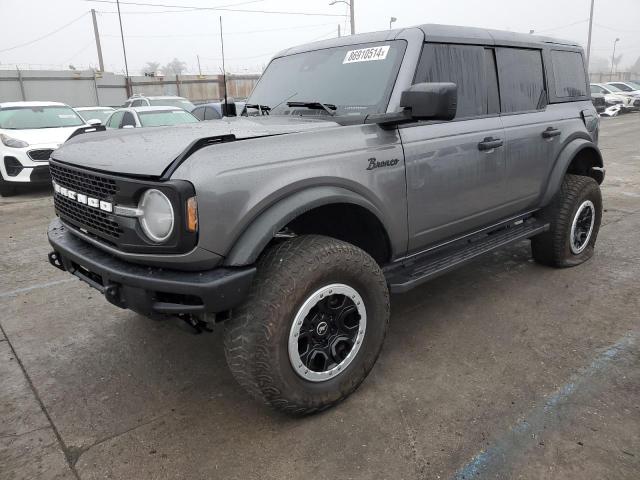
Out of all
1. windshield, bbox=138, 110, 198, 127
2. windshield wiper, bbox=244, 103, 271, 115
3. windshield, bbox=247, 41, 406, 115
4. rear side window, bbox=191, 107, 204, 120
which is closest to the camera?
windshield, bbox=247, 41, 406, 115

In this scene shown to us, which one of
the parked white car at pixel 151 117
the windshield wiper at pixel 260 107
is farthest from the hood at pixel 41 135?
the windshield wiper at pixel 260 107

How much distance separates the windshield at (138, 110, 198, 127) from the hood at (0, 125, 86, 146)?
61.1 inches

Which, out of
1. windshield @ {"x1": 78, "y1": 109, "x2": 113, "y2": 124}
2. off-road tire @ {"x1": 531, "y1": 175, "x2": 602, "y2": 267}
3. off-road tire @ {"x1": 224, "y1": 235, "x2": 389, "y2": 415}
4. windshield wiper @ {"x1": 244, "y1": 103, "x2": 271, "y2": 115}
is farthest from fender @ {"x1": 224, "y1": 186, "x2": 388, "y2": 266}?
windshield @ {"x1": 78, "y1": 109, "x2": 113, "y2": 124}

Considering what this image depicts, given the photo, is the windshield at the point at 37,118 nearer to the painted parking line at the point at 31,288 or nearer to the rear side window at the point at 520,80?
the painted parking line at the point at 31,288

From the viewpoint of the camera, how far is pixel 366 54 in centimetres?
327

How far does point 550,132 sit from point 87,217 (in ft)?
11.5

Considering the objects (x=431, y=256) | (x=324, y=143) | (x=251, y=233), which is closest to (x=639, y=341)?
(x=431, y=256)

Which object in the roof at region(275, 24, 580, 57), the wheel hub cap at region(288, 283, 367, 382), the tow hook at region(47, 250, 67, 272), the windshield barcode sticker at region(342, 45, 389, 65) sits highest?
the roof at region(275, 24, 580, 57)

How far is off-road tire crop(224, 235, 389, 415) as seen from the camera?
2.31 metres

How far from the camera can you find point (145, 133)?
9.15ft

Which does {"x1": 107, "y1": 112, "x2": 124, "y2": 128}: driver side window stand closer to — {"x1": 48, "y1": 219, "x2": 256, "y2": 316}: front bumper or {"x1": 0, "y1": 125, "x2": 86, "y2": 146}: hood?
{"x1": 0, "y1": 125, "x2": 86, "y2": 146}: hood

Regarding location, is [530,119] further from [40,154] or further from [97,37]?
[97,37]

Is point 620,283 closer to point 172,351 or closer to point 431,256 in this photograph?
point 431,256

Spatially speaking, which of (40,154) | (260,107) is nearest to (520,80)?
(260,107)
